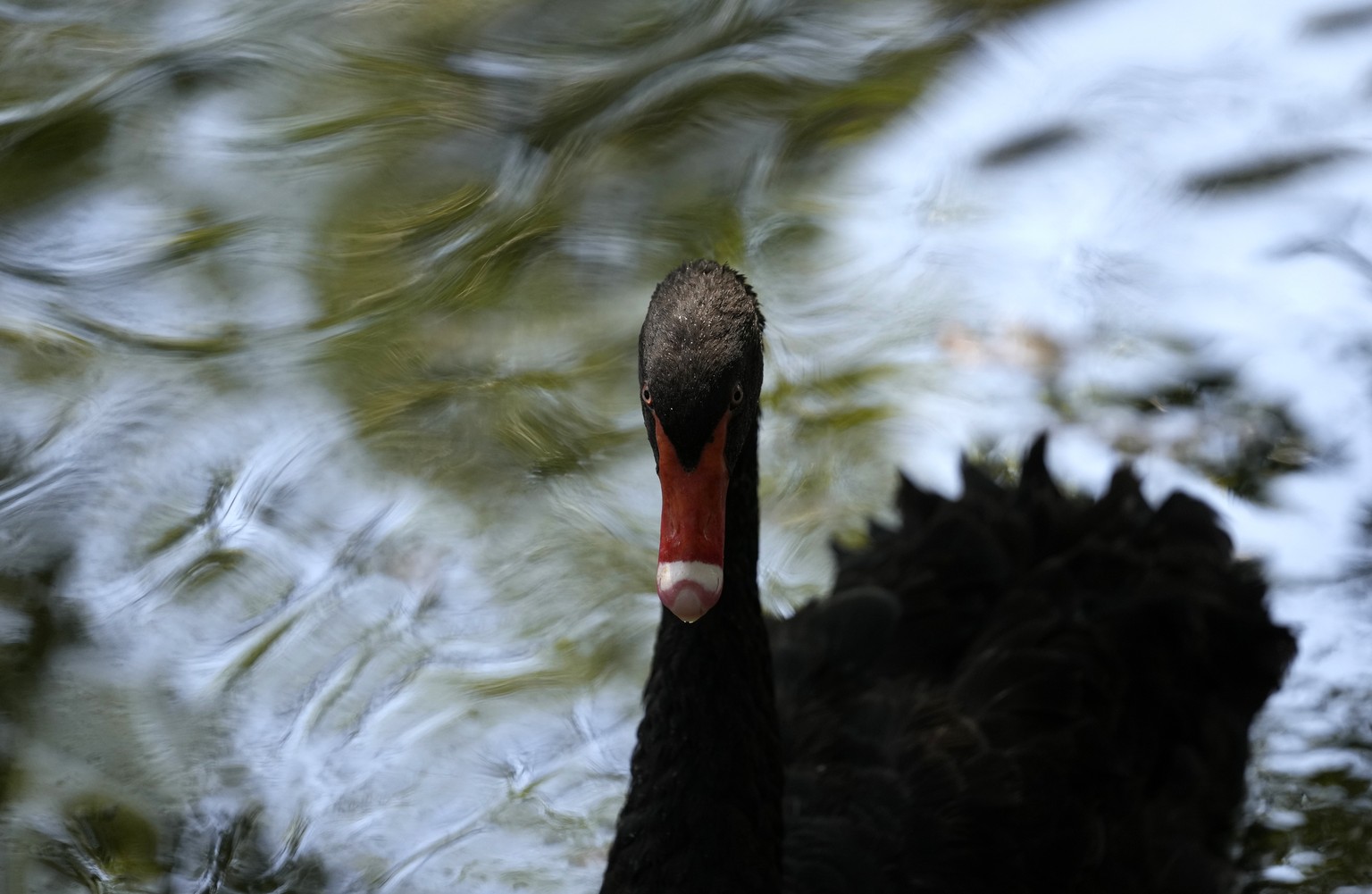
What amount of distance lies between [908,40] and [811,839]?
3.49m

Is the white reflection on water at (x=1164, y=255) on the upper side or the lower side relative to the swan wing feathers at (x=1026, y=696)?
upper

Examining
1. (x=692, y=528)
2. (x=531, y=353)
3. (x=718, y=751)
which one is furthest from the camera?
(x=531, y=353)

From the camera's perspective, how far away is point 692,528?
7.86 feet

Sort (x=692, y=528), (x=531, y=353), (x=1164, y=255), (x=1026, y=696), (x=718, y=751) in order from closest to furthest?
(x=692, y=528) → (x=718, y=751) → (x=1026, y=696) → (x=531, y=353) → (x=1164, y=255)

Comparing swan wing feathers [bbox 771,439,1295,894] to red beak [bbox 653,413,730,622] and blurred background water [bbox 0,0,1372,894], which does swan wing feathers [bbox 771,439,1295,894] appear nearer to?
blurred background water [bbox 0,0,1372,894]

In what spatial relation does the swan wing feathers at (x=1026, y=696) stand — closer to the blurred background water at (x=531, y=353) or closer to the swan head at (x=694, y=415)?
the blurred background water at (x=531, y=353)

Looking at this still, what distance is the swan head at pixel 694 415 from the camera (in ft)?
7.78

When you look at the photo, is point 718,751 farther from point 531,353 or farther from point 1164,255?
point 1164,255

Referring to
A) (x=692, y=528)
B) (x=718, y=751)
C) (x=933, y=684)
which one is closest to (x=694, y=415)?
(x=692, y=528)

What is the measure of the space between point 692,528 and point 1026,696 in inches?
39.6

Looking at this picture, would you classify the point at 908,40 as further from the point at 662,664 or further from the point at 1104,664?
the point at 662,664

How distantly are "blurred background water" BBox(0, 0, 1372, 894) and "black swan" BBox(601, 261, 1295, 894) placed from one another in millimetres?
352

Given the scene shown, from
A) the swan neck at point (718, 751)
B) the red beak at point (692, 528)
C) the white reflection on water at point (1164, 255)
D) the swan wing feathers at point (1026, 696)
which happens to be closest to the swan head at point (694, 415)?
the red beak at point (692, 528)

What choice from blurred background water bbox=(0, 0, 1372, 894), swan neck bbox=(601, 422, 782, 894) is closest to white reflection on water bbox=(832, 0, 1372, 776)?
blurred background water bbox=(0, 0, 1372, 894)
